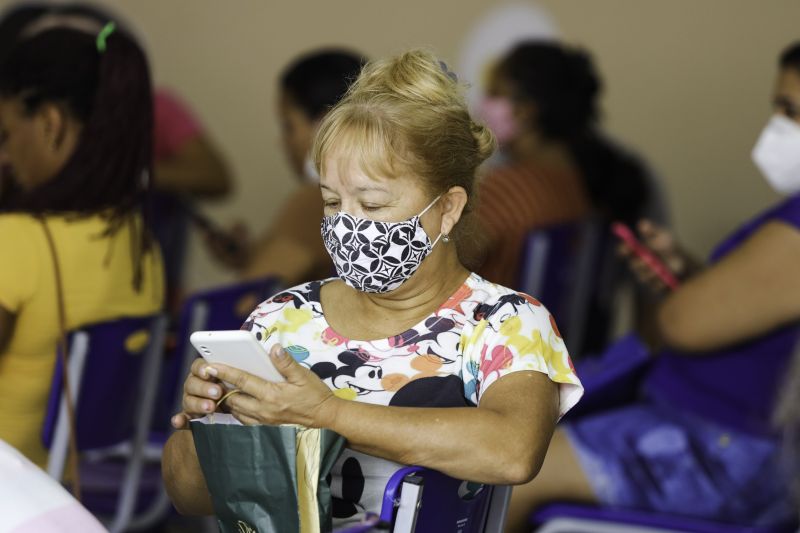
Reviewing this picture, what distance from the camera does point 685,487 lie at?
234 centimetres

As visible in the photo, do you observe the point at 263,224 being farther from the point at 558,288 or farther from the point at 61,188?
the point at 61,188

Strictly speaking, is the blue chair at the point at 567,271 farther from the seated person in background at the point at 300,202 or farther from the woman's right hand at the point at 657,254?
the seated person in background at the point at 300,202

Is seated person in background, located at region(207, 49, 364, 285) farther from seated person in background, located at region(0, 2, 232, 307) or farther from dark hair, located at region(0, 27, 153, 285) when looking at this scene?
dark hair, located at region(0, 27, 153, 285)

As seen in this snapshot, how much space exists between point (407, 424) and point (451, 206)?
376 mm

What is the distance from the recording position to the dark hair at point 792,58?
2.47m

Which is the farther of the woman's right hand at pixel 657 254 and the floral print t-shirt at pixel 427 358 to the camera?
the woman's right hand at pixel 657 254

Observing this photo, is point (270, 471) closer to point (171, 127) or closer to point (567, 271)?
point (567, 271)

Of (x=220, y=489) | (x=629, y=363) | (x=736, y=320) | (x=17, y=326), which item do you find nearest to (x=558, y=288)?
(x=629, y=363)

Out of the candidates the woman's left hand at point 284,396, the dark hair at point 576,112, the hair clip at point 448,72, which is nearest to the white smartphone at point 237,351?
the woman's left hand at point 284,396

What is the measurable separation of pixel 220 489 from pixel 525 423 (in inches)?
16.7

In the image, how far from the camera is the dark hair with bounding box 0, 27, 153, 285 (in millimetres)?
2275

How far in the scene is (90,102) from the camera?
2.32 metres

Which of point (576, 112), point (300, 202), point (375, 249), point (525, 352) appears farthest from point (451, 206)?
point (576, 112)

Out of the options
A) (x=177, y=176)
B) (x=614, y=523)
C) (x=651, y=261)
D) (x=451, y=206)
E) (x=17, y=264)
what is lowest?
(x=614, y=523)
